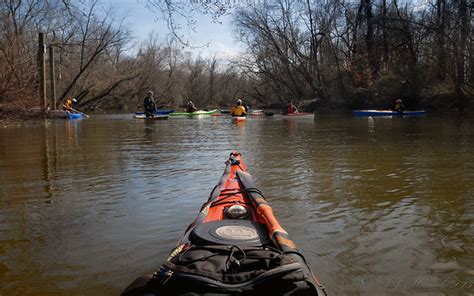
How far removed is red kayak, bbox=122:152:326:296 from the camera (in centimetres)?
237

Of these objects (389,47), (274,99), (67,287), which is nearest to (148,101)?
(389,47)

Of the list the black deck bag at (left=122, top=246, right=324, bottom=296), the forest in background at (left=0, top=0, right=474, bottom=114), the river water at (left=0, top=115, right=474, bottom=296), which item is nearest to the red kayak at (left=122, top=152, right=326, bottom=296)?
the black deck bag at (left=122, top=246, right=324, bottom=296)

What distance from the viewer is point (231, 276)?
7.91 ft

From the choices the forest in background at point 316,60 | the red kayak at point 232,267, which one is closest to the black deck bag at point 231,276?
the red kayak at point 232,267

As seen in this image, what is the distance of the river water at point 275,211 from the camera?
387 cm

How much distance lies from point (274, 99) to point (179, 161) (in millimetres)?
47400

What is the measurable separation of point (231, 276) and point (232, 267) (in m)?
0.10

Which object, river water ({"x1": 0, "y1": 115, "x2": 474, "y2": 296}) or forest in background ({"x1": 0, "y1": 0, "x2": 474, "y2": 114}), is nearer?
river water ({"x1": 0, "y1": 115, "x2": 474, "y2": 296})

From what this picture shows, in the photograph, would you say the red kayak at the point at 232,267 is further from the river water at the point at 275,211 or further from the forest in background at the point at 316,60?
the forest in background at the point at 316,60

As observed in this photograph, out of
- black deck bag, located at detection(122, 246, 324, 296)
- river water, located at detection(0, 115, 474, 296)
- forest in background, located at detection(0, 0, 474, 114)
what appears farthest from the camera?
forest in background, located at detection(0, 0, 474, 114)

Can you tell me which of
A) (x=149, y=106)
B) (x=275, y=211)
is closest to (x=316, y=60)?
(x=149, y=106)

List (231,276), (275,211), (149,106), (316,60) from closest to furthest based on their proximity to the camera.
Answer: (231,276), (275,211), (149,106), (316,60)

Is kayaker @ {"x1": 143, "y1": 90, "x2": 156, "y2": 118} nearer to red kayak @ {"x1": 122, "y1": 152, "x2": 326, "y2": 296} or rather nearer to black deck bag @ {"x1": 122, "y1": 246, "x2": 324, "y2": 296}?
red kayak @ {"x1": 122, "y1": 152, "x2": 326, "y2": 296}

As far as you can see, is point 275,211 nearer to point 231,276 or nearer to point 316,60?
point 231,276
